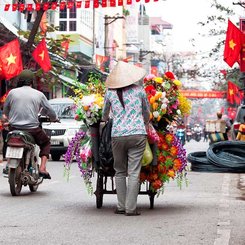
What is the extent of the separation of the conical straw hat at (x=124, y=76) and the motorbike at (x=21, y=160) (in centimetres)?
239

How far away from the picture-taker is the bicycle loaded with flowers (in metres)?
10.4

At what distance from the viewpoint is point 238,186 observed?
15.4 meters

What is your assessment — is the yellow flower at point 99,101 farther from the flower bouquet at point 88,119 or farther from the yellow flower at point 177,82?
the yellow flower at point 177,82

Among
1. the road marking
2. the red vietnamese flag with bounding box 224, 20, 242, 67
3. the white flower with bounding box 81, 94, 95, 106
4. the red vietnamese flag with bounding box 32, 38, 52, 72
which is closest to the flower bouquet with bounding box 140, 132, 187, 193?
the road marking

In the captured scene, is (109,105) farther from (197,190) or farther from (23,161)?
(197,190)

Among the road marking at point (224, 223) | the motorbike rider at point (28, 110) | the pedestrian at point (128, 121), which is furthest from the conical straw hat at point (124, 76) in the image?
the motorbike rider at point (28, 110)

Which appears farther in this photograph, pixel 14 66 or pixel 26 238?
pixel 14 66

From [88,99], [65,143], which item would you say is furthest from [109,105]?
[65,143]

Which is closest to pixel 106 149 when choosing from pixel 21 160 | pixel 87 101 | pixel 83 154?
pixel 83 154

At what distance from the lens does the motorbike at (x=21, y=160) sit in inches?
472

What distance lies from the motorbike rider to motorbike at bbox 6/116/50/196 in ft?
0.39

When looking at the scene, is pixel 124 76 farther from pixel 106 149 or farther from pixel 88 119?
pixel 106 149

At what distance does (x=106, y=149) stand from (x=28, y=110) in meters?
2.37

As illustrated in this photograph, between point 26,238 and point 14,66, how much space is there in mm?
18435
